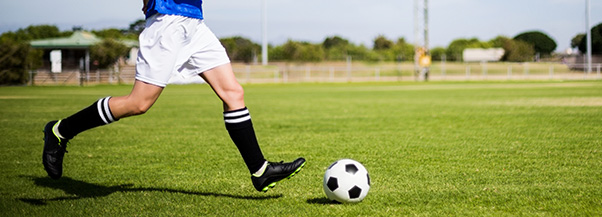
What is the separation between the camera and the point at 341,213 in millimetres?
3578

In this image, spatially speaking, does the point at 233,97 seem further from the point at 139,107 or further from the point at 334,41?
the point at 334,41

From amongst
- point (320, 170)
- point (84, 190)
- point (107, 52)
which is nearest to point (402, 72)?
point (107, 52)

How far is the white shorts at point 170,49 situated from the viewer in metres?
3.70

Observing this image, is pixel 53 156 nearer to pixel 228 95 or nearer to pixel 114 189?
pixel 114 189

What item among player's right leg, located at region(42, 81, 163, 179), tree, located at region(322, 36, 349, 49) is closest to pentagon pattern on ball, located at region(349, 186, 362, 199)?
player's right leg, located at region(42, 81, 163, 179)

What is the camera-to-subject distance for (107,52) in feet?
177

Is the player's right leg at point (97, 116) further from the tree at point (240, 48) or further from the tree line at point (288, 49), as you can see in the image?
the tree at point (240, 48)

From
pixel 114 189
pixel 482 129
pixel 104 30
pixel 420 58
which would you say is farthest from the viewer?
pixel 104 30

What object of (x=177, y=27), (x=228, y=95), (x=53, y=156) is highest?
(x=177, y=27)

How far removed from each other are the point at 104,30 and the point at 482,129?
81013 millimetres

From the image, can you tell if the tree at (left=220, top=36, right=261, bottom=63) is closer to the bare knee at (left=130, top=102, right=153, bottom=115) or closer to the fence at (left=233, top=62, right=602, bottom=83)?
the fence at (left=233, top=62, right=602, bottom=83)

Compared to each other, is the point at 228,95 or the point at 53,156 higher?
the point at 228,95

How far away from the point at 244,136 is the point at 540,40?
11059cm

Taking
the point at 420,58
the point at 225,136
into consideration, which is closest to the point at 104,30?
the point at 420,58
